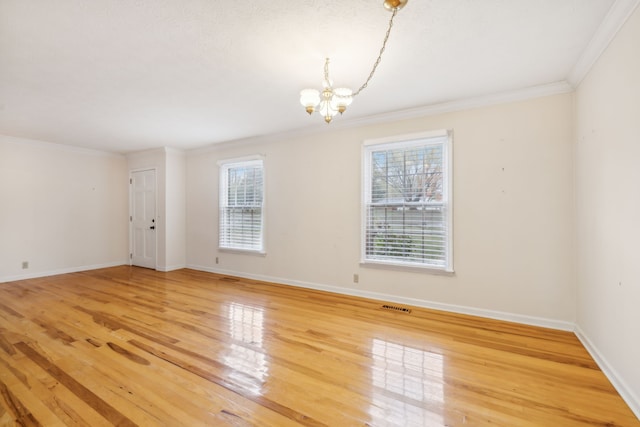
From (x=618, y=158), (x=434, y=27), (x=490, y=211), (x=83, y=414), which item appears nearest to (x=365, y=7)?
(x=434, y=27)

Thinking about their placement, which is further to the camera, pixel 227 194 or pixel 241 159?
pixel 227 194

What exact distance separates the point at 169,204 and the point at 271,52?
453cm

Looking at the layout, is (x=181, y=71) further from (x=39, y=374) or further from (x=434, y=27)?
(x=39, y=374)

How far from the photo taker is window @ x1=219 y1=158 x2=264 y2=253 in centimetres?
516

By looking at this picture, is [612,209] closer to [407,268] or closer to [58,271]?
[407,268]

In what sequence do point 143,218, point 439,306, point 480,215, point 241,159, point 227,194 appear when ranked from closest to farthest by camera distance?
point 480,215 → point 439,306 → point 241,159 → point 227,194 → point 143,218

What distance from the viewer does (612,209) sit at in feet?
6.99

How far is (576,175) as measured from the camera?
288 centimetres

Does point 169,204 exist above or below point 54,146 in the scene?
below

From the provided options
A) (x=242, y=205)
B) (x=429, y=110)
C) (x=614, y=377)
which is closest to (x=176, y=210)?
(x=242, y=205)

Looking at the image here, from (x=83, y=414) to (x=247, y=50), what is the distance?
8.88ft

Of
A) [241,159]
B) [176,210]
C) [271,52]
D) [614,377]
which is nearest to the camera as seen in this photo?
[614,377]

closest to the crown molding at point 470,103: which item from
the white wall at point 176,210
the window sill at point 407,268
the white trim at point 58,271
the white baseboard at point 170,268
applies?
the window sill at point 407,268

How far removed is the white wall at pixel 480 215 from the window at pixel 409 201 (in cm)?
13
